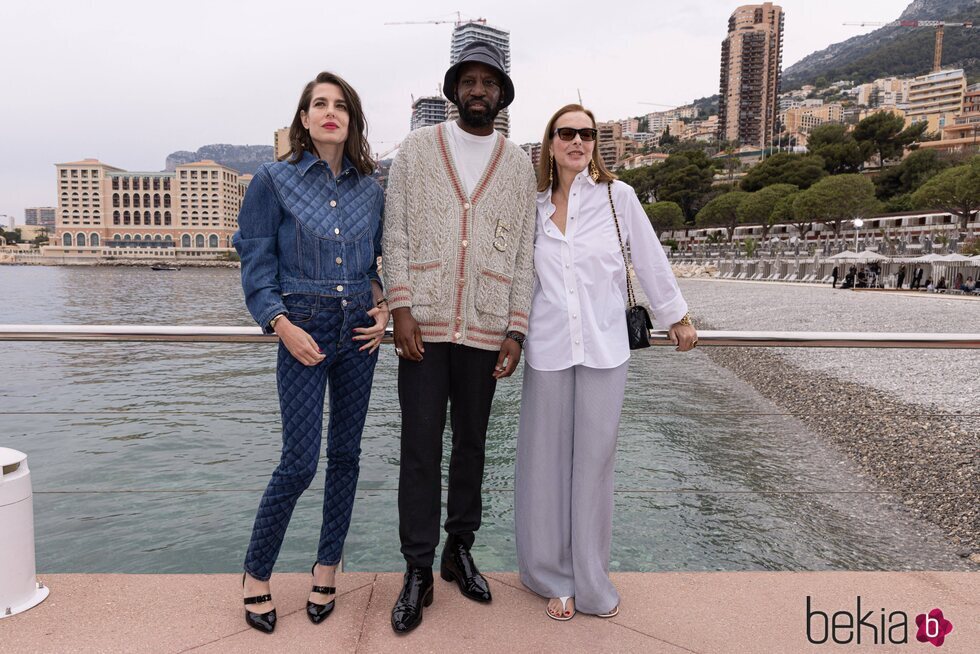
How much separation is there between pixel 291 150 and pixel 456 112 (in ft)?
1.67

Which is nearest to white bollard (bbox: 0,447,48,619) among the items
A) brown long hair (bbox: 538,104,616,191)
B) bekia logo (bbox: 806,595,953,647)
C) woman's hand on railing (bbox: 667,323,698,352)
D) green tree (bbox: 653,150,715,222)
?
brown long hair (bbox: 538,104,616,191)

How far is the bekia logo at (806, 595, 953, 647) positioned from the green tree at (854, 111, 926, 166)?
7344 cm

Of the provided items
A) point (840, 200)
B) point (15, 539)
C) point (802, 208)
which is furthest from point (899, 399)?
point (802, 208)

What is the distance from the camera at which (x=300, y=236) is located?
184 cm

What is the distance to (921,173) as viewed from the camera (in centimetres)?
5647

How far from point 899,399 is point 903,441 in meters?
2.26

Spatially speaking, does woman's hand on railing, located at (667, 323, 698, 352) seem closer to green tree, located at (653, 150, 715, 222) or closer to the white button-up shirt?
the white button-up shirt

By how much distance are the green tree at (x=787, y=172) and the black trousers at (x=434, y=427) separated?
227 feet

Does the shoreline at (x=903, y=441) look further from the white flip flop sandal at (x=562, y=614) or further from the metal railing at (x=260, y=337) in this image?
the white flip flop sandal at (x=562, y=614)

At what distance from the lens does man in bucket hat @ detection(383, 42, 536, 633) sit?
190 centimetres

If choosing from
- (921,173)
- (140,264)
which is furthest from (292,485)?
(140,264)

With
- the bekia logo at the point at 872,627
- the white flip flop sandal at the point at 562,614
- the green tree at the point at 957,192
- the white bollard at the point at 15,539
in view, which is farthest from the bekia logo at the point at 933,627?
the green tree at the point at 957,192

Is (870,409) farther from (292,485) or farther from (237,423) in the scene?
(292,485)

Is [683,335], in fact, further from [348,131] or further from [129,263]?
[129,263]
